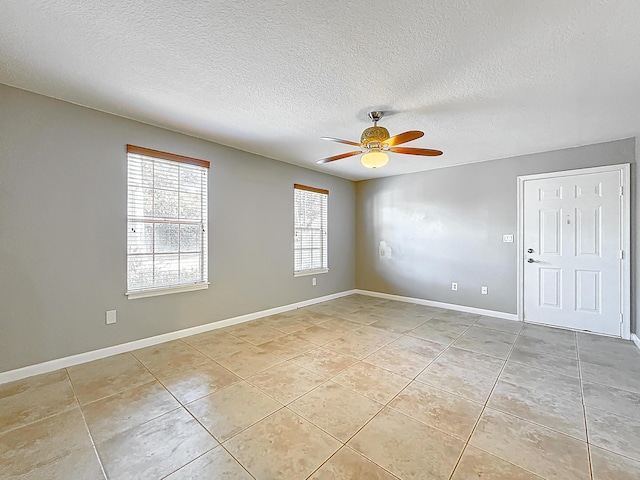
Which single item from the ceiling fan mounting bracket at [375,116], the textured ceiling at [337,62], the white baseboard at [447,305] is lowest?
the white baseboard at [447,305]

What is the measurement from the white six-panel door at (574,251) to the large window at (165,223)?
15.0ft

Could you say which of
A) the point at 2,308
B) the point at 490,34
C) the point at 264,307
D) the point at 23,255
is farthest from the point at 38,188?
the point at 490,34

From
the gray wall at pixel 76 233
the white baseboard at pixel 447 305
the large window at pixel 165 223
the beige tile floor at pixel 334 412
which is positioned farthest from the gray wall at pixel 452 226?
the large window at pixel 165 223

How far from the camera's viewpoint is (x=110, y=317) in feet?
9.49

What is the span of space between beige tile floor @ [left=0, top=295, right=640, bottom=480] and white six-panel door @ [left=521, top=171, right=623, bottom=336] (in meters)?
0.49

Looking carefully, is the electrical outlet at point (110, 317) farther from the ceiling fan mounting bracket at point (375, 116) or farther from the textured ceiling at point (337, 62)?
the ceiling fan mounting bracket at point (375, 116)

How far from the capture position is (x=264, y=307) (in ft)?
14.3

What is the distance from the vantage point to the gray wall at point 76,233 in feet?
7.89

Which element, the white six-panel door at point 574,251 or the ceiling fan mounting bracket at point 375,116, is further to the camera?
the white six-panel door at point 574,251

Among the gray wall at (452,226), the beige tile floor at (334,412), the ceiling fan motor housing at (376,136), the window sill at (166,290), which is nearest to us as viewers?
the beige tile floor at (334,412)

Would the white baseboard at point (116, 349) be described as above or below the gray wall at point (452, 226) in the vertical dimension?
below

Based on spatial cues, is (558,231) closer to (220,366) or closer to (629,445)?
(629,445)

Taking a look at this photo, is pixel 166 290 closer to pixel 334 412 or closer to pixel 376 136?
pixel 334 412

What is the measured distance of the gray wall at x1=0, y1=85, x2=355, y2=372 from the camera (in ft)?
7.89
